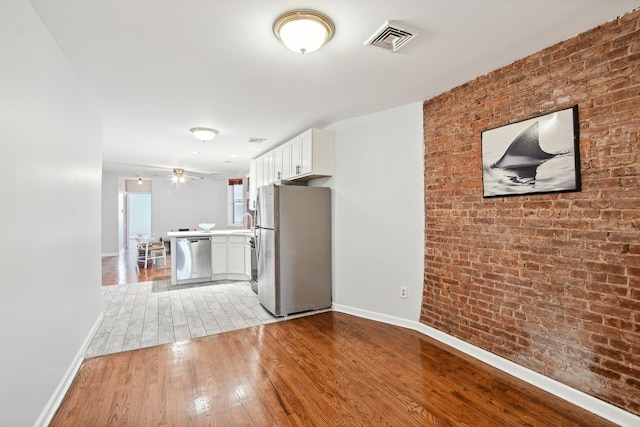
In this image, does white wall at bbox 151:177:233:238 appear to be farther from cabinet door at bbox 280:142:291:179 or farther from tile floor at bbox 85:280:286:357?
cabinet door at bbox 280:142:291:179

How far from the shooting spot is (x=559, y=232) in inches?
81.2

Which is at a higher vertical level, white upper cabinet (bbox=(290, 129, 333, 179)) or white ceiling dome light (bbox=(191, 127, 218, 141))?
white ceiling dome light (bbox=(191, 127, 218, 141))

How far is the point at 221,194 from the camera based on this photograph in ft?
31.9

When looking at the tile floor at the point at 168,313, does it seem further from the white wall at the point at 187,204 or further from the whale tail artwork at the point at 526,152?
the white wall at the point at 187,204

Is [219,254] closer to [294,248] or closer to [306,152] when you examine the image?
[294,248]

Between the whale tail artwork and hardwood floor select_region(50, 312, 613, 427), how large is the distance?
166cm

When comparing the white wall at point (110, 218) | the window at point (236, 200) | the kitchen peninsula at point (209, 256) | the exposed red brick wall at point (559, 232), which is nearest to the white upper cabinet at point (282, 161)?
the kitchen peninsula at point (209, 256)

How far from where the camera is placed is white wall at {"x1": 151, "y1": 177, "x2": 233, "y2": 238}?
907 cm

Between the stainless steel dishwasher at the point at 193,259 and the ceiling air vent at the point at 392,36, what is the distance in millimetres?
4547

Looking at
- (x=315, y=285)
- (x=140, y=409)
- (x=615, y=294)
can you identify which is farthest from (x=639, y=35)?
(x=140, y=409)

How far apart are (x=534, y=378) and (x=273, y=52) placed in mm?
3105

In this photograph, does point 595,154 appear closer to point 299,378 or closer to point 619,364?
point 619,364

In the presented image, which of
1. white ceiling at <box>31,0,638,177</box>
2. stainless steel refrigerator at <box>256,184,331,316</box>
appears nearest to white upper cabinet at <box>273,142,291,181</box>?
stainless steel refrigerator at <box>256,184,331,316</box>

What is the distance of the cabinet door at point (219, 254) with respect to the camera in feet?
18.0
